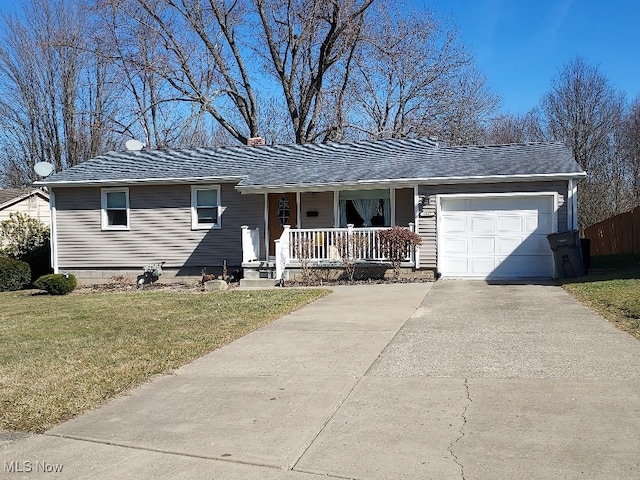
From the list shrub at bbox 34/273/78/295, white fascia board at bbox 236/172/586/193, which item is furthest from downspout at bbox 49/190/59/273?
white fascia board at bbox 236/172/586/193

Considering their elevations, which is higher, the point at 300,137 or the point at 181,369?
the point at 300,137

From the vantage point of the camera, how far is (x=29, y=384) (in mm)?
6305

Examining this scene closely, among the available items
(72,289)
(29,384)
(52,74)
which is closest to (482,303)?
(29,384)

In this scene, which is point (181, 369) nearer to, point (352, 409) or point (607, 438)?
point (352, 409)

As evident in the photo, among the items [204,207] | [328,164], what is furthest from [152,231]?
[328,164]

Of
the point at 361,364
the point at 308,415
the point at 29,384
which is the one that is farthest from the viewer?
the point at 361,364

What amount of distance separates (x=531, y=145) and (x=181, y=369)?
46.5ft

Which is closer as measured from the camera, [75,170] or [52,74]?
[75,170]

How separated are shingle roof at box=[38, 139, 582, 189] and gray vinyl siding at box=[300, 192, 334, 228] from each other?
27.8 inches

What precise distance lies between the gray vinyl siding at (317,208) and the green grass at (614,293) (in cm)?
678

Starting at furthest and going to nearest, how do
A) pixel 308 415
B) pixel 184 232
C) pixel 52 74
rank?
pixel 52 74 < pixel 184 232 < pixel 308 415

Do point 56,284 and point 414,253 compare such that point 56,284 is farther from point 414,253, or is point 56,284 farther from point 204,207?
point 414,253

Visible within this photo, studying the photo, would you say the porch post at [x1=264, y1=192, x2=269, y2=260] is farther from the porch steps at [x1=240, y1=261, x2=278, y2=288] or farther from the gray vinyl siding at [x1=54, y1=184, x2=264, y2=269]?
the porch steps at [x1=240, y1=261, x2=278, y2=288]

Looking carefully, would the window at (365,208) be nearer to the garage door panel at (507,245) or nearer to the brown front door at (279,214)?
the brown front door at (279,214)
